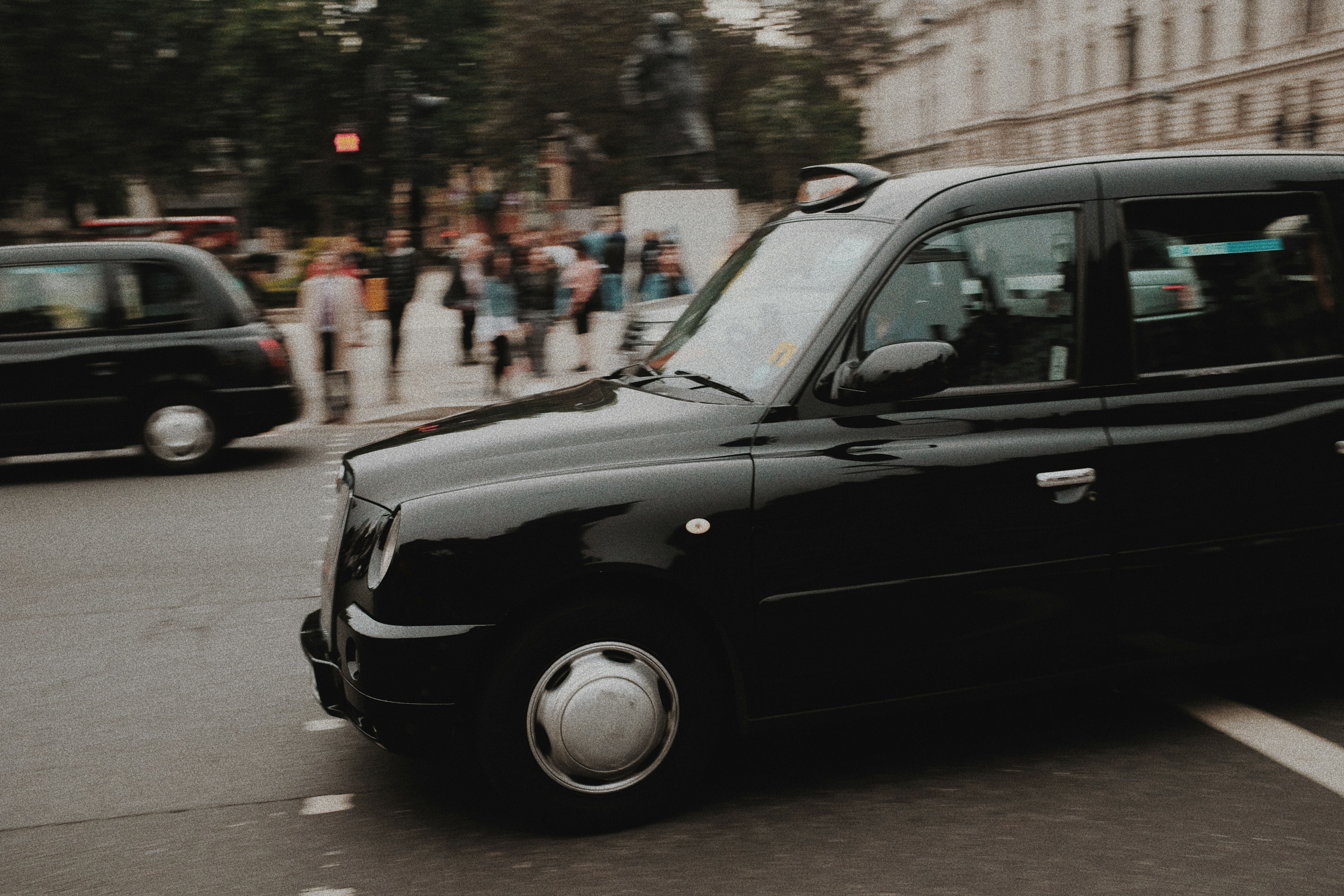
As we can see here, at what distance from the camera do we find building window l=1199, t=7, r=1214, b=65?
59.0 meters

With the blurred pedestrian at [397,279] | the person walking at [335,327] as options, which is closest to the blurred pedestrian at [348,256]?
the person walking at [335,327]

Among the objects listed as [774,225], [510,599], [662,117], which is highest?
[662,117]

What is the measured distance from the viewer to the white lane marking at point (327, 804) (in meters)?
3.92

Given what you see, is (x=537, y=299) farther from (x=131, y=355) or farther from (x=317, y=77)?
(x=317, y=77)

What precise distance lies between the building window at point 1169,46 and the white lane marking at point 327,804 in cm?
6529

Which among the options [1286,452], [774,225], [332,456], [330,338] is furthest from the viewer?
[330,338]

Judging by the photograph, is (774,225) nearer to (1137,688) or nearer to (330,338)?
(1137,688)

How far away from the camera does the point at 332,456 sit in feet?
37.3

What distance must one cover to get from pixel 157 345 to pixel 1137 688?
26.8 ft

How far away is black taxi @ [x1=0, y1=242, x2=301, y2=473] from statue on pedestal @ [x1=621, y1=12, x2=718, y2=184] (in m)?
8.46

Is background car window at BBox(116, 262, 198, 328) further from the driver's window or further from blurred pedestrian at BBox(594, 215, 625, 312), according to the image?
blurred pedestrian at BBox(594, 215, 625, 312)

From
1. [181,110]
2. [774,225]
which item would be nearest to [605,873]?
[774,225]

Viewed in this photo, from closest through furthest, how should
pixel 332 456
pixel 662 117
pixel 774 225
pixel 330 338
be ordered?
pixel 774 225 < pixel 332 456 < pixel 330 338 < pixel 662 117

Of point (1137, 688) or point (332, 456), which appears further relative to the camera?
point (332, 456)
